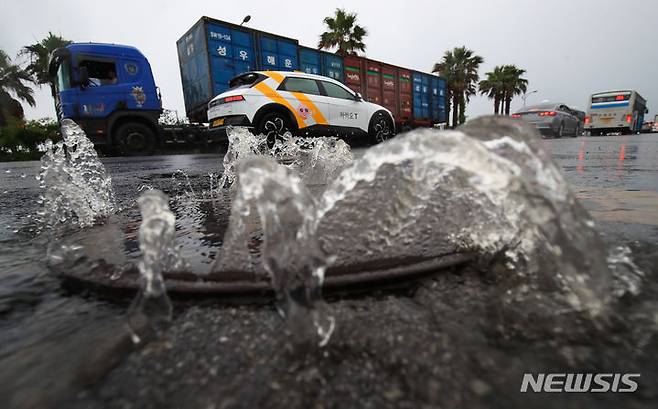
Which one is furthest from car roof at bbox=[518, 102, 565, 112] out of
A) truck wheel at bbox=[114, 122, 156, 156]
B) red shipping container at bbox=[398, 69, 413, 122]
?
truck wheel at bbox=[114, 122, 156, 156]

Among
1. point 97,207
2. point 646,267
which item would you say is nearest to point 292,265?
point 646,267

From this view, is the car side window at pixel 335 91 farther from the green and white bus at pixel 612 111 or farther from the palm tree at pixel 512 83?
the palm tree at pixel 512 83

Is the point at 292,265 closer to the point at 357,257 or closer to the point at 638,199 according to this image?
the point at 357,257

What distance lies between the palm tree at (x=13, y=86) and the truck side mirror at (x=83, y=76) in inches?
968

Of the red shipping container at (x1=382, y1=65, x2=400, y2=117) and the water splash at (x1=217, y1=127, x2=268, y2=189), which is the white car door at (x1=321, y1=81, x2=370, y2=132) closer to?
the water splash at (x1=217, y1=127, x2=268, y2=189)

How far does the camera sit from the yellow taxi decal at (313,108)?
21.7 ft

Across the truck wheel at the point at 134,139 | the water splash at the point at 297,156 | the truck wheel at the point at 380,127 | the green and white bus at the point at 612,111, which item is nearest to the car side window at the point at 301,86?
the water splash at the point at 297,156

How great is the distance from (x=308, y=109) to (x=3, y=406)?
6.47 meters

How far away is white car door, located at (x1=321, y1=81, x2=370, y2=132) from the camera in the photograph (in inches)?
279

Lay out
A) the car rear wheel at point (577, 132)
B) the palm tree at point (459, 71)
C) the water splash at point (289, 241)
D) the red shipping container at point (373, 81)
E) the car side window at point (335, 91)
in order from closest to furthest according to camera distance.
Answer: the water splash at point (289, 241) < the car side window at point (335, 91) < the red shipping container at point (373, 81) < the car rear wheel at point (577, 132) < the palm tree at point (459, 71)

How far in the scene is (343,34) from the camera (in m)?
21.9

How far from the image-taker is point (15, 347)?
0.80m

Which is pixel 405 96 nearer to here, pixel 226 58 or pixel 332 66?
pixel 332 66

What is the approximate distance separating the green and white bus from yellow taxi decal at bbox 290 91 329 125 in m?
22.8
